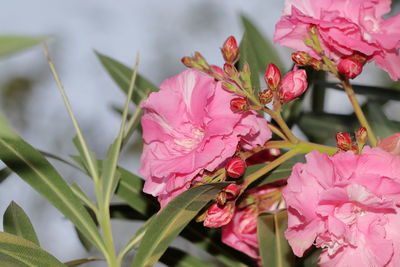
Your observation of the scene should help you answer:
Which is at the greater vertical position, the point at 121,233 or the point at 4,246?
the point at 4,246

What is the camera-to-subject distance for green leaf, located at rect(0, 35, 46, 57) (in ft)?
1.03

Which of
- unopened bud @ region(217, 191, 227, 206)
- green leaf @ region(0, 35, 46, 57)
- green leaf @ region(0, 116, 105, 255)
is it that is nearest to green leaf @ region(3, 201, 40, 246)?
green leaf @ region(0, 116, 105, 255)

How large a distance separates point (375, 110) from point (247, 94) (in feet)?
1.57

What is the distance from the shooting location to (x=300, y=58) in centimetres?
77

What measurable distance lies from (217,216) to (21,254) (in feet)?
0.67

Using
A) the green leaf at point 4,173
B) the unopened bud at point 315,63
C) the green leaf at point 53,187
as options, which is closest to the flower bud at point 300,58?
the unopened bud at point 315,63

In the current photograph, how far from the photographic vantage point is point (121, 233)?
15.1 ft

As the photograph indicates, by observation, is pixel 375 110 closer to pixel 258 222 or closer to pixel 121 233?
pixel 258 222

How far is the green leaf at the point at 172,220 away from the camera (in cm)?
68

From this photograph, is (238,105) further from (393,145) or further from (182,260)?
(182,260)

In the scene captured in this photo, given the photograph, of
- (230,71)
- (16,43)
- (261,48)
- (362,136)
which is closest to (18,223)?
(230,71)

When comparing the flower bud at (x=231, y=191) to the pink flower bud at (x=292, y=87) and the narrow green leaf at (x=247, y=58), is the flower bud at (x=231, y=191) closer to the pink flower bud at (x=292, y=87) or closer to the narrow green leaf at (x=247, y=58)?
the pink flower bud at (x=292, y=87)

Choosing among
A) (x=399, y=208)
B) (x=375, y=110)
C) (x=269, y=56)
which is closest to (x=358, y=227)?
(x=399, y=208)

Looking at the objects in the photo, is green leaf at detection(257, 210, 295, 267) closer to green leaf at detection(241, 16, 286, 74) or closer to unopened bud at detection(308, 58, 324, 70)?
unopened bud at detection(308, 58, 324, 70)
